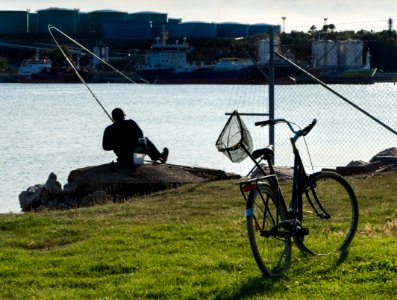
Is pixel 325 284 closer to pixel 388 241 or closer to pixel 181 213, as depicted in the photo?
pixel 388 241

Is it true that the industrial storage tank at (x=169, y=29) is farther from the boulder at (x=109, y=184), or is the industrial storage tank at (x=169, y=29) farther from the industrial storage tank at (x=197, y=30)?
the boulder at (x=109, y=184)

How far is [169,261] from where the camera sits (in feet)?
26.5

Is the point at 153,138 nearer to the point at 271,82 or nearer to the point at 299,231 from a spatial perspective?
the point at 271,82

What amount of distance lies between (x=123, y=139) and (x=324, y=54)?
13.6ft

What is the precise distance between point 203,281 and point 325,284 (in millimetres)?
855

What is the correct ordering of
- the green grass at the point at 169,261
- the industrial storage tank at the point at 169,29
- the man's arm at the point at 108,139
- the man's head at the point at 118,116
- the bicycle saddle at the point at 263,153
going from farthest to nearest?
the industrial storage tank at the point at 169,29 < the man's head at the point at 118,116 < the man's arm at the point at 108,139 < the bicycle saddle at the point at 263,153 < the green grass at the point at 169,261

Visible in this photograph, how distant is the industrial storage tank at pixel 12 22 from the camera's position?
509ft

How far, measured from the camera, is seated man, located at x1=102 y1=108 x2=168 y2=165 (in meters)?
15.6

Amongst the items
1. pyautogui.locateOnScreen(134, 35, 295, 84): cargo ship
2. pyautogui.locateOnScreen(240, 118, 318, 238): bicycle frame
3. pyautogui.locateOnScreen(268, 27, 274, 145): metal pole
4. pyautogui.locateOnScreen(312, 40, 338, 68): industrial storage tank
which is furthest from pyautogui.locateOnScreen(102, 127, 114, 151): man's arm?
pyautogui.locateOnScreen(134, 35, 295, 84): cargo ship

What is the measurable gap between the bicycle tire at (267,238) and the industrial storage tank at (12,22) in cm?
15004

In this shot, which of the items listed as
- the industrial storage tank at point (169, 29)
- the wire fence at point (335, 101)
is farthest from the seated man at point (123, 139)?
the industrial storage tank at point (169, 29)

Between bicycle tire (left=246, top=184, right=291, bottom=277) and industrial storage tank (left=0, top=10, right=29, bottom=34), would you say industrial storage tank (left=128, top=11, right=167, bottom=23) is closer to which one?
industrial storage tank (left=0, top=10, right=29, bottom=34)

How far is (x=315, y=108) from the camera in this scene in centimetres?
4338

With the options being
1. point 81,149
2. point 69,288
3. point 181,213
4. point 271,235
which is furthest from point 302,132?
point 81,149
